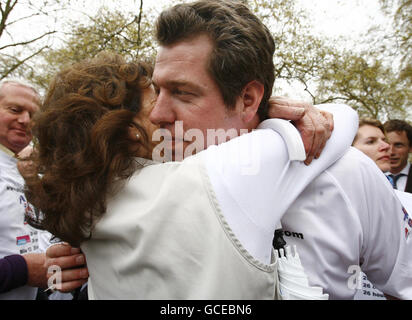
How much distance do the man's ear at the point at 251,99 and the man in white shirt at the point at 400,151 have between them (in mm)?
4302

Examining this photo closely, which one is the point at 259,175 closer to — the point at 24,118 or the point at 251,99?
the point at 251,99

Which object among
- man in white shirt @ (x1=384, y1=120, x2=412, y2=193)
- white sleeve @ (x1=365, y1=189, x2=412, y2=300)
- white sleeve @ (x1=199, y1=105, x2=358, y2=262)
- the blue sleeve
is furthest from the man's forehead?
man in white shirt @ (x1=384, y1=120, x2=412, y2=193)

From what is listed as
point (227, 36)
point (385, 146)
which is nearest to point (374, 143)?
point (385, 146)

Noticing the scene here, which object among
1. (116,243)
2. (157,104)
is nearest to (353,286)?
(116,243)

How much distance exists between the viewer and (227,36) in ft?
5.30

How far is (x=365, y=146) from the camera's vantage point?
4.05 meters

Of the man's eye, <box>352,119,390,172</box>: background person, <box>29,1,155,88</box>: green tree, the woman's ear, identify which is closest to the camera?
the woman's ear

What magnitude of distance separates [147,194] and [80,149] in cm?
34

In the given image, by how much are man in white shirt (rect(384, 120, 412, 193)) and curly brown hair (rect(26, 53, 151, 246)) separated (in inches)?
196

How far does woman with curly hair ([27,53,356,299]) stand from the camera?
0.98 m

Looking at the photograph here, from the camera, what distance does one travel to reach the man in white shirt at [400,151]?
5209 millimetres

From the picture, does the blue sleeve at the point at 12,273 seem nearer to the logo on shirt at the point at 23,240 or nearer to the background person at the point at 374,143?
the logo on shirt at the point at 23,240

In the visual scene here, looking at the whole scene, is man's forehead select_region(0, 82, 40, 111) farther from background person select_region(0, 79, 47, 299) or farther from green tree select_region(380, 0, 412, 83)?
green tree select_region(380, 0, 412, 83)

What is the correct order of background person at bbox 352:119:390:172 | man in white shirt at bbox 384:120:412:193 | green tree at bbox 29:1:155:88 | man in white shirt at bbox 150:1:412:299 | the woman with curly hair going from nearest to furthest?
the woman with curly hair, man in white shirt at bbox 150:1:412:299, background person at bbox 352:119:390:172, man in white shirt at bbox 384:120:412:193, green tree at bbox 29:1:155:88
